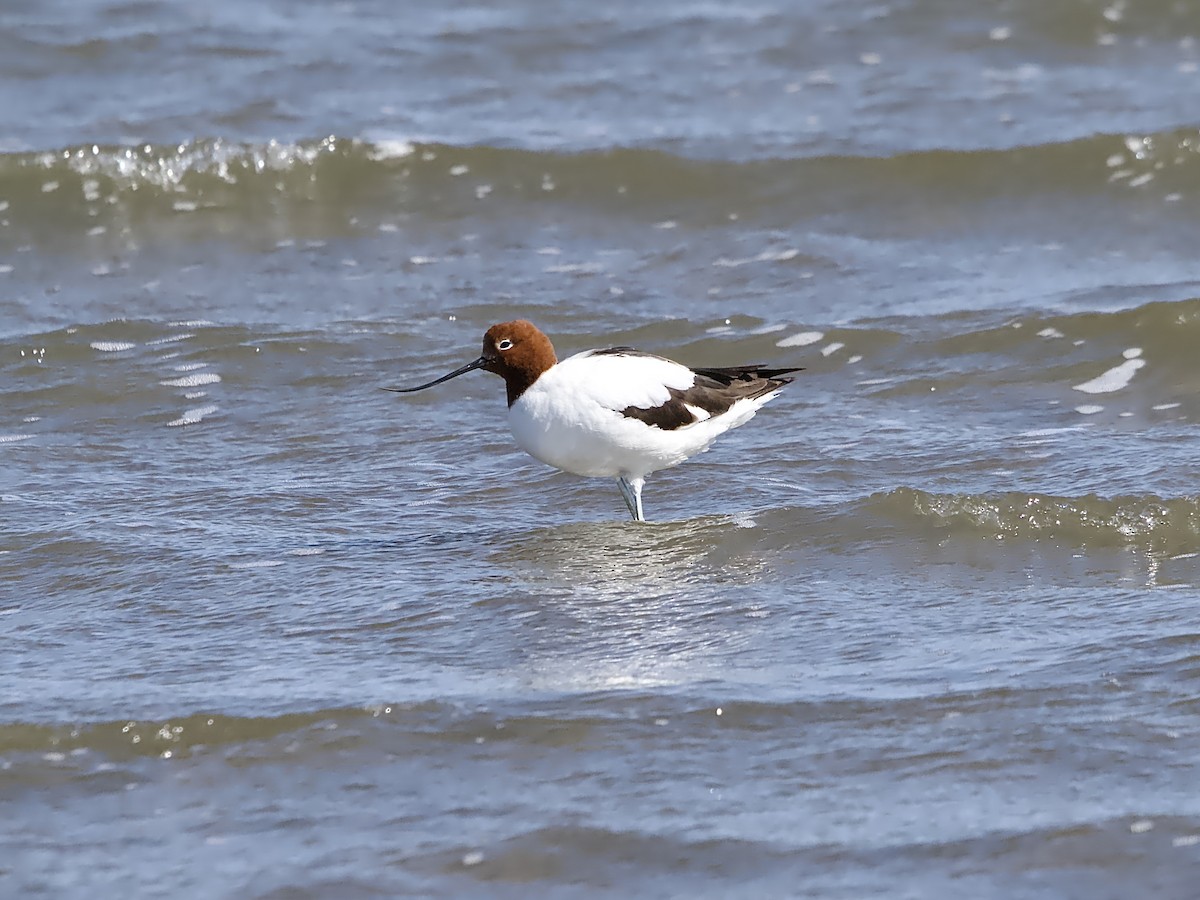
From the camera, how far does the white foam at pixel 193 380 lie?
31.5 feet

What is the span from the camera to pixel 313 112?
1384 centimetres

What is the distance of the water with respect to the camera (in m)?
5.10

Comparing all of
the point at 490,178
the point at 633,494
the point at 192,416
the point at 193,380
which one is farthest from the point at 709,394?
the point at 490,178

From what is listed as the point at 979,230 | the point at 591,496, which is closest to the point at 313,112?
the point at 979,230

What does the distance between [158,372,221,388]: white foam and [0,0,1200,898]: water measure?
0.11 feet

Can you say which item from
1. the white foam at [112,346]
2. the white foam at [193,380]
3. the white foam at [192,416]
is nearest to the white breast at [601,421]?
the white foam at [192,416]

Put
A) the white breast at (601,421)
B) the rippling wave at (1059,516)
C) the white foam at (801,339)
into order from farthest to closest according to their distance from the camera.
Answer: the white foam at (801,339) → the white breast at (601,421) → the rippling wave at (1059,516)

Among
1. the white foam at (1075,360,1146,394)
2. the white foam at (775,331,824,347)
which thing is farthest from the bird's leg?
the white foam at (1075,360,1146,394)

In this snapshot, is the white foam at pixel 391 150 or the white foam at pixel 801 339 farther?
the white foam at pixel 391 150

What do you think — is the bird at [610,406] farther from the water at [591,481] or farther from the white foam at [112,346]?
the white foam at [112,346]

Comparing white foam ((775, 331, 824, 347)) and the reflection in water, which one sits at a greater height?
white foam ((775, 331, 824, 347))

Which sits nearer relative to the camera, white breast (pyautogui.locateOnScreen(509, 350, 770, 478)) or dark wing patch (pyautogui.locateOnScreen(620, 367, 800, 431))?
white breast (pyautogui.locateOnScreen(509, 350, 770, 478))

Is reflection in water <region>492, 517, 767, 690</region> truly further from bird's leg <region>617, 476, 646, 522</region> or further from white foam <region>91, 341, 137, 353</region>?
white foam <region>91, 341, 137, 353</region>

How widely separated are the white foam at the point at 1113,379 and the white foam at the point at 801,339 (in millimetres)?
1547
